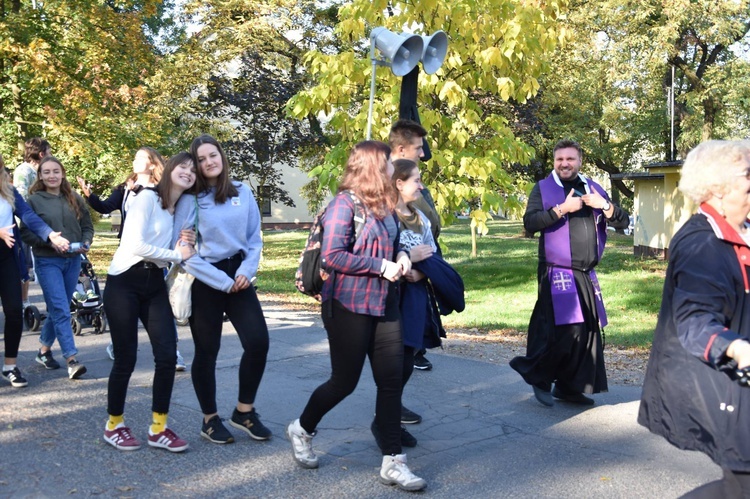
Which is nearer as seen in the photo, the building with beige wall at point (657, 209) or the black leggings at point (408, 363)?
the black leggings at point (408, 363)

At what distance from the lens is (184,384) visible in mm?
7062

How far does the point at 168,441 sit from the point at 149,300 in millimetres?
892

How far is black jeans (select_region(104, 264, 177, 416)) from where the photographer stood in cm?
523

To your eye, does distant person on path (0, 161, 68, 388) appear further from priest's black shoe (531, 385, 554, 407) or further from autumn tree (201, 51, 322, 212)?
autumn tree (201, 51, 322, 212)

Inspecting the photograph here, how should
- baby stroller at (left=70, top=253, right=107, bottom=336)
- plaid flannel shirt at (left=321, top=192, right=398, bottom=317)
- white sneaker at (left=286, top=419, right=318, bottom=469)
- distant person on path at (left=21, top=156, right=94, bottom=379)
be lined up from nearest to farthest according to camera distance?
plaid flannel shirt at (left=321, top=192, right=398, bottom=317) < white sneaker at (left=286, top=419, right=318, bottom=469) < distant person on path at (left=21, top=156, right=94, bottom=379) < baby stroller at (left=70, top=253, right=107, bottom=336)

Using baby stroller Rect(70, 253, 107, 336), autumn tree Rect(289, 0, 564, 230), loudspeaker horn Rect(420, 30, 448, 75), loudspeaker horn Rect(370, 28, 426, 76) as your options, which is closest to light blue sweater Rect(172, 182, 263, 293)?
loudspeaker horn Rect(370, 28, 426, 76)

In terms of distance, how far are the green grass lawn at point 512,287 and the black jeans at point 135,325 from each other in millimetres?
6361

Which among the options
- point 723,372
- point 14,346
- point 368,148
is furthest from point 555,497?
point 14,346

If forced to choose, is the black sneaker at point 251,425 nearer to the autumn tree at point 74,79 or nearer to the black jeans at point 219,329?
the black jeans at point 219,329

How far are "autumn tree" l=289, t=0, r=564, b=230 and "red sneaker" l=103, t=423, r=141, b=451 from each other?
23.8 ft

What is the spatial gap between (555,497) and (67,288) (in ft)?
16.4

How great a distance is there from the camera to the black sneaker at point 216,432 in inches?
212

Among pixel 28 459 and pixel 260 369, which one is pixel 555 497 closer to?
pixel 260 369

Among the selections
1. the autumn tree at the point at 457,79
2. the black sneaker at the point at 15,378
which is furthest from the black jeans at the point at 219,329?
the autumn tree at the point at 457,79
